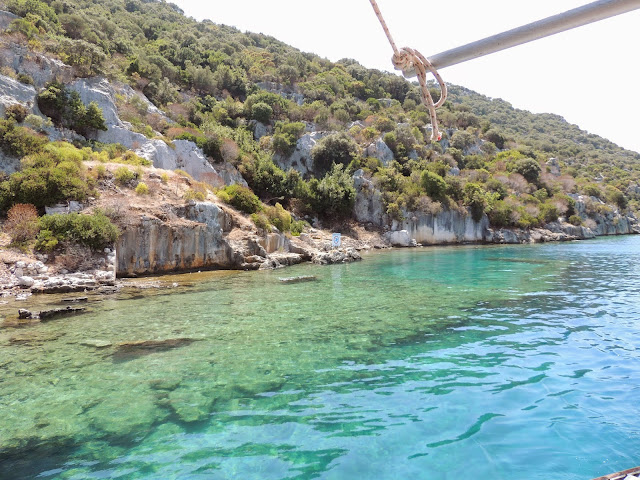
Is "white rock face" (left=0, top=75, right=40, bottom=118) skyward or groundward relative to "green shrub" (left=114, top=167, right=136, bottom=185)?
skyward

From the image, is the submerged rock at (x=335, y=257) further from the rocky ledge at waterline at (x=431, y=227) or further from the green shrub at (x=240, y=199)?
the rocky ledge at waterline at (x=431, y=227)

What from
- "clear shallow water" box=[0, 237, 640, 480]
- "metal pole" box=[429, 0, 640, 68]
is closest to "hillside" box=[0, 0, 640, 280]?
"clear shallow water" box=[0, 237, 640, 480]

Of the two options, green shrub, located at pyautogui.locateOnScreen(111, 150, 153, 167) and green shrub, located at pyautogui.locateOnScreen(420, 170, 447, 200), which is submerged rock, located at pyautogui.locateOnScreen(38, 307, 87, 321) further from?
green shrub, located at pyautogui.locateOnScreen(420, 170, 447, 200)

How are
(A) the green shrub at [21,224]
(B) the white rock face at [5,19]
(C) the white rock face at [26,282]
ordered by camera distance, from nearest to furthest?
1. (C) the white rock face at [26,282]
2. (A) the green shrub at [21,224]
3. (B) the white rock face at [5,19]

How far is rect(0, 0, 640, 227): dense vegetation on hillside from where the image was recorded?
3488cm

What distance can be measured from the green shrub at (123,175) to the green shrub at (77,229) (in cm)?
436

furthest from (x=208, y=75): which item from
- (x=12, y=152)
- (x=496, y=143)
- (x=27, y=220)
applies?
(x=496, y=143)

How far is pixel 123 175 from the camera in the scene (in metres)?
20.9

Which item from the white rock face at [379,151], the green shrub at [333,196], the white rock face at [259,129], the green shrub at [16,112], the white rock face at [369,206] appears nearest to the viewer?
the green shrub at [16,112]

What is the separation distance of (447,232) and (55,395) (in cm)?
3969

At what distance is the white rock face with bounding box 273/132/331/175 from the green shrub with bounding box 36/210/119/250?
28.1 m

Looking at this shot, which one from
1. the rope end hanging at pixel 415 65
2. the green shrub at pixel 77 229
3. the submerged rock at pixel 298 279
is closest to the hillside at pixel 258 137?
the green shrub at pixel 77 229

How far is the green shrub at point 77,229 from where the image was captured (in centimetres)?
1622

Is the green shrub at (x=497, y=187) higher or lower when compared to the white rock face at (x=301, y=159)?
lower
